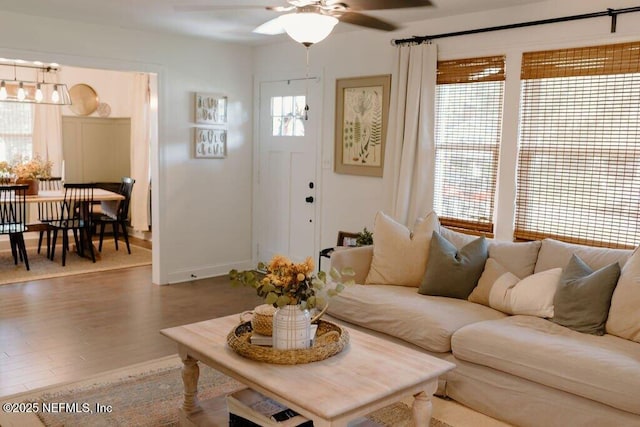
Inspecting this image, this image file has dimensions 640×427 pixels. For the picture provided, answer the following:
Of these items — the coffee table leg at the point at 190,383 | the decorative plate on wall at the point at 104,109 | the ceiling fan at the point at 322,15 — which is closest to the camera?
the coffee table leg at the point at 190,383

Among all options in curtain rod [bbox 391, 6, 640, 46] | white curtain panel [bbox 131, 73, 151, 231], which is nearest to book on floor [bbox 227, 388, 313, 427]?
curtain rod [bbox 391, 6, 640, 46]

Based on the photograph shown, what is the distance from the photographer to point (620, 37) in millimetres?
3670

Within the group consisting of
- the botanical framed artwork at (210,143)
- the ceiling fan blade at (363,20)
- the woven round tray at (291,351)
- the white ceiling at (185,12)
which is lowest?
the woven round tray at (291,351)

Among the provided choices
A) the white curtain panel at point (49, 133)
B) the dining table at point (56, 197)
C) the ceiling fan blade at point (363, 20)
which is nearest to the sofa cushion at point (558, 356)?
the ceiling fan blade at point (363, 20)

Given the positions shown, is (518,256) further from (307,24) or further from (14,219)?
(14,219)

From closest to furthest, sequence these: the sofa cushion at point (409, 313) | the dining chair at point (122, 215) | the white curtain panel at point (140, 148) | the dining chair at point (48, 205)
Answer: the sofa cushion at point (409, 313) → the dining chair at point (122, 215) → the dining chair at point (48, 205) → the white curtain panel at point (140, 148)

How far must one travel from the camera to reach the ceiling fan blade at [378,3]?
359 cm

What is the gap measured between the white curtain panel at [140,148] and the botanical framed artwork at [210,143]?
207 cm

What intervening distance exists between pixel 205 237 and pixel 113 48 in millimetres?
2122

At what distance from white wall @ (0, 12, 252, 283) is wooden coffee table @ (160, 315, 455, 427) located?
123 inches

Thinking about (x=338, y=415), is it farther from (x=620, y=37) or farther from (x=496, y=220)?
(x=620, y=37)

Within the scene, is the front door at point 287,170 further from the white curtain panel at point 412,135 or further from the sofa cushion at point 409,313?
the sofa cushion at point 409,313

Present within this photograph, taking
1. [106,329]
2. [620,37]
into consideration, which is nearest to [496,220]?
[620,37]

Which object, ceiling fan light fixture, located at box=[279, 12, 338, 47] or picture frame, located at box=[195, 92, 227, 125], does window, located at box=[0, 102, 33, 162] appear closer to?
picture frame, located at box=[195, 92, 227, 125]
